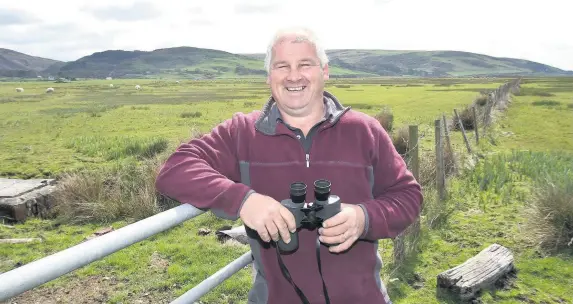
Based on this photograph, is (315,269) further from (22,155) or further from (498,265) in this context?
(22,155)

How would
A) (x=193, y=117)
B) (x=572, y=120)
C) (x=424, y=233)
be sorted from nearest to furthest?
(x=424, y=233) < (x=572, y=120) < (x=193, y=117)

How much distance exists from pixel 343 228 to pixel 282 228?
278 mm

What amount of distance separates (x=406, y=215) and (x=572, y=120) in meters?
28.0

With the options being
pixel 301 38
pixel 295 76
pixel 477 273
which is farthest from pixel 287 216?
pixel 477 273

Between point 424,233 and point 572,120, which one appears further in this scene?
point 572,120

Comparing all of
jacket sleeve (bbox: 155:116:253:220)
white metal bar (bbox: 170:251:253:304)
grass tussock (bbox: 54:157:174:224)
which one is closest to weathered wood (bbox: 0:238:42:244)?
grass tussock (bbox: 54:157:174:224)

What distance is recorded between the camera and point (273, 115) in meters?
2.33

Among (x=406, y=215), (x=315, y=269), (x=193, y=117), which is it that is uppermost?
(x=406, y=215)

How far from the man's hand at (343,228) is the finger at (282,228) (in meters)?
0.16

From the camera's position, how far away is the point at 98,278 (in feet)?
21.8

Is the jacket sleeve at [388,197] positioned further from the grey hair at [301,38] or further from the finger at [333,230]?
the grey hair at [301,38]

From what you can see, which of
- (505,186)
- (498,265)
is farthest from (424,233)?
(505,186)

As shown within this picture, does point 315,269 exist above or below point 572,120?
above

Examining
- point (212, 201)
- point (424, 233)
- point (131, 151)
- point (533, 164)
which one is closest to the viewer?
point (212, 201)
